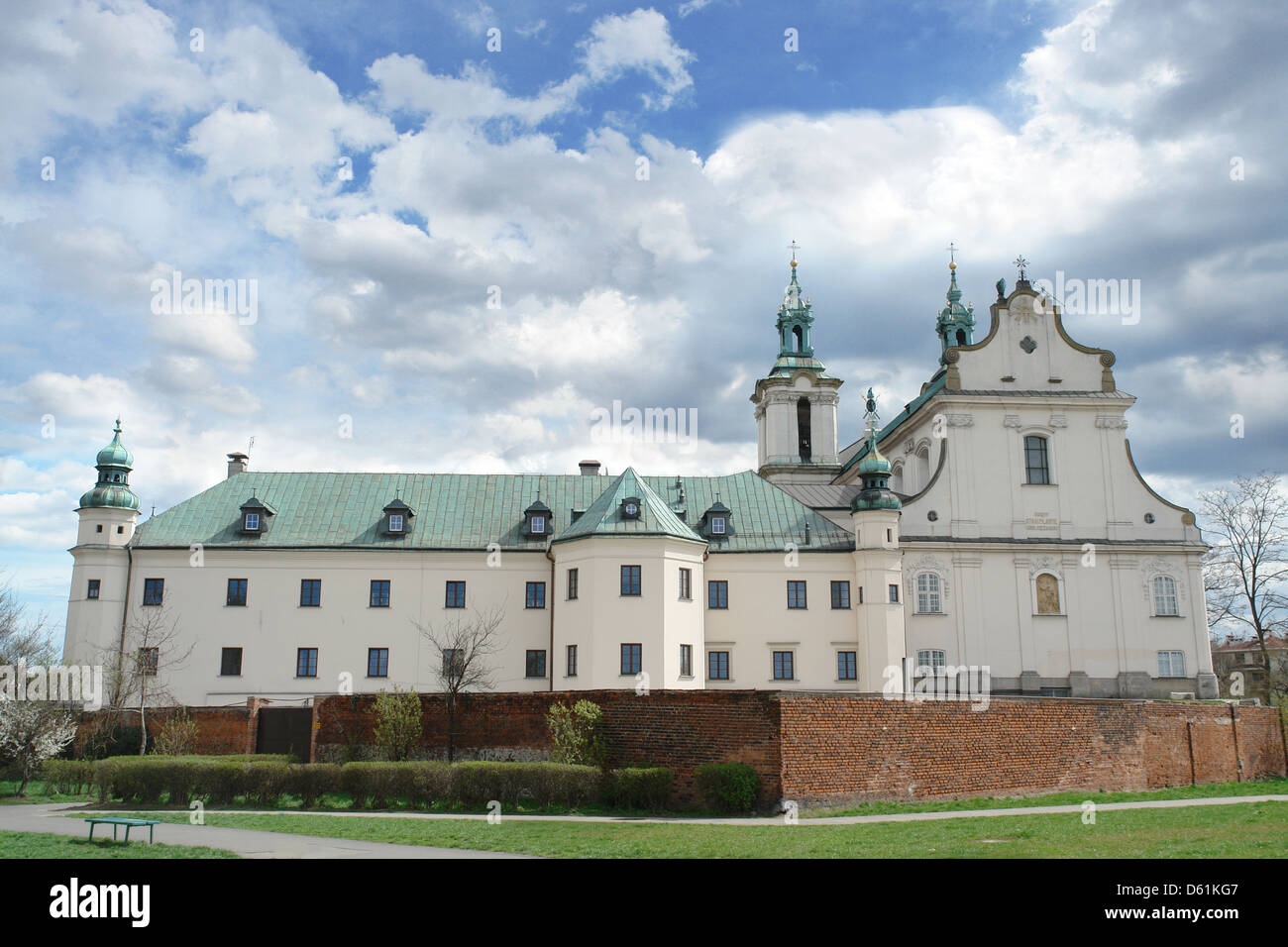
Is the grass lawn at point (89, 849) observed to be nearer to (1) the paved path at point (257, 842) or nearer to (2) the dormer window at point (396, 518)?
(1) the paved path at point (257, 842)

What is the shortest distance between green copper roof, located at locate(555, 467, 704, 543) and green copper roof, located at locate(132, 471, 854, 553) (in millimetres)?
85

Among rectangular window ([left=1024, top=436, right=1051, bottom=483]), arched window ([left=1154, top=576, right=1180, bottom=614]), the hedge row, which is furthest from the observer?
rectangular window ([left=1024, top=436, right=1051, bottom=483])

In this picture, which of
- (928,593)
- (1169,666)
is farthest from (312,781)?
(1169,666)

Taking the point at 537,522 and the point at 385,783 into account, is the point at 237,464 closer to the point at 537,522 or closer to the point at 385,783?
the point at 537,522

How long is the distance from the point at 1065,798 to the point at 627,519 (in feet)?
58.6

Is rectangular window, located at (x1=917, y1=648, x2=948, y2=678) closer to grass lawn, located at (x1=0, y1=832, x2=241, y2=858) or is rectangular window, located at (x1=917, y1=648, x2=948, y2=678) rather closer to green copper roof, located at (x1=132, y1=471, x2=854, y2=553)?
green copper roof, located at (x1=132, y1=471, x2=854, y2=553)

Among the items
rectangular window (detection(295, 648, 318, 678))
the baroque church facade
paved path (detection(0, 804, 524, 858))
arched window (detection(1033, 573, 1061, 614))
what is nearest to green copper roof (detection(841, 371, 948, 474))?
the baroque church facade

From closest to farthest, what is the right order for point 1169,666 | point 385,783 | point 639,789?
point 639,789
point 385,783
point 1169,666

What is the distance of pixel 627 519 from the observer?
38125 mm

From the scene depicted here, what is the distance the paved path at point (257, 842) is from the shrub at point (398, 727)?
6806 mm

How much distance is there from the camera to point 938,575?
43.9 metres

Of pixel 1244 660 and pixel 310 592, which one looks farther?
pixel 1244 660

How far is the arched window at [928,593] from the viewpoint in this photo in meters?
43.5

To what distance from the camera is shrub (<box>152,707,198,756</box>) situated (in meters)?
29.2
